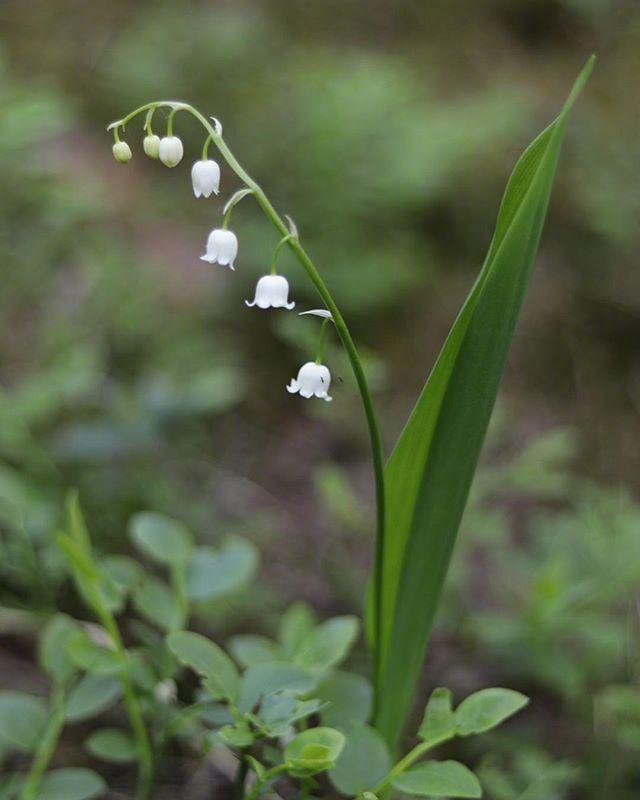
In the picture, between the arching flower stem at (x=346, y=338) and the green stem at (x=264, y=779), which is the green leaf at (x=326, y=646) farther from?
the green stem at (x=264, y=779)

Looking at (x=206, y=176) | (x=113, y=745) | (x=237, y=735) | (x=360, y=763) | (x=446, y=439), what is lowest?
(x=113, y=745)

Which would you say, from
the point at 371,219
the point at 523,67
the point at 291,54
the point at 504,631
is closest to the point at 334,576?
the point at 504,631

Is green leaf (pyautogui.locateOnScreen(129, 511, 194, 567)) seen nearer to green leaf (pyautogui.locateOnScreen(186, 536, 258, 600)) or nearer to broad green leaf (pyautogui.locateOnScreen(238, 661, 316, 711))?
green leaf (pyautogui.locateOnScreen(186, 536, 258, 600))

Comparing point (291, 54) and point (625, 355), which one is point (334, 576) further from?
point (291, 54)

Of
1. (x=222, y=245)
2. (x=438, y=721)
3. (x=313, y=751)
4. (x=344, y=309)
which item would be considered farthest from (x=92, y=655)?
(x=344, y=309)

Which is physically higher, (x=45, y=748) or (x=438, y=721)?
(x=438, y=721)

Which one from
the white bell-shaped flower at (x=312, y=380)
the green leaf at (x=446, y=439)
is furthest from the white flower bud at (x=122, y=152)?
the green leaf at (x=446, y=439)

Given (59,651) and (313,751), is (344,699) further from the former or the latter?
(59,651)
